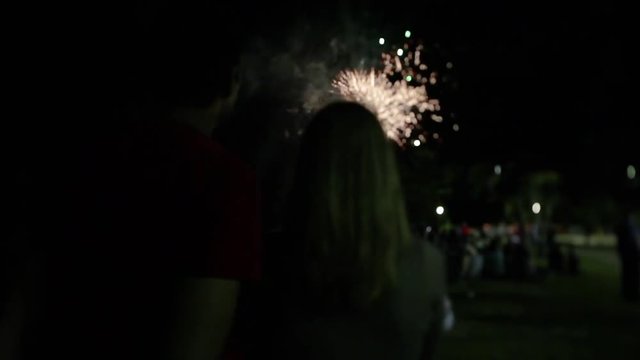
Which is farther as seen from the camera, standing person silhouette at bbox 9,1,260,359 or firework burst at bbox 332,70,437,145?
firework burst at bbox 332,70,437,145

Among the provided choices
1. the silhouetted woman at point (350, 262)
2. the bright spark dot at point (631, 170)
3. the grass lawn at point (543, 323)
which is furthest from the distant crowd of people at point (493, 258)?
the silhouetted woman at point (350, 262)

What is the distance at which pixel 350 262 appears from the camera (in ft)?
8.15

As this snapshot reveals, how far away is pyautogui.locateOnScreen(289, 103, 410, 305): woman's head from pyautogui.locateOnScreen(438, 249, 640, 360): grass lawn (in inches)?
373

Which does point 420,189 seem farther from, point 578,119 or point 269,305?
point 578,119

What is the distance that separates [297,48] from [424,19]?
180 inches

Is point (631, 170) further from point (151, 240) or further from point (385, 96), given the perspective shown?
point (151, 240)

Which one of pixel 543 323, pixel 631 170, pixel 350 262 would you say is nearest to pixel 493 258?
pixel 631 170

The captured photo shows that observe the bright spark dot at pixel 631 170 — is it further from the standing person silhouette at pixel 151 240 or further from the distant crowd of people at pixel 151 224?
the standing person silhouette at pixel 151 240

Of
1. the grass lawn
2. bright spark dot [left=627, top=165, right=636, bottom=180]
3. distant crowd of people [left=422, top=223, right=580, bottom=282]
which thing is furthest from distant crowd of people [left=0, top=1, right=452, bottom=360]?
bright spark dot [left=627, top=165, right=636, bottom=180]

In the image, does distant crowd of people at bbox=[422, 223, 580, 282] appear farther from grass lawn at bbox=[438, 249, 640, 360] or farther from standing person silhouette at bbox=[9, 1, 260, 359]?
standing person silhouette at bbox=[9, 1, 260, 359]

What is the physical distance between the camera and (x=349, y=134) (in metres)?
2.54

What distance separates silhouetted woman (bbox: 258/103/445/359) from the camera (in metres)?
A: 2.48

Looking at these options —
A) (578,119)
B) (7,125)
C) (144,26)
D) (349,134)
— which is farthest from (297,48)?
(578,119)

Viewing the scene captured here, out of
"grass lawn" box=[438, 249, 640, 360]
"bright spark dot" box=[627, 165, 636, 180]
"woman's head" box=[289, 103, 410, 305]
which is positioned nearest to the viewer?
"woman's head" box=[289, 103, 410, 305]
